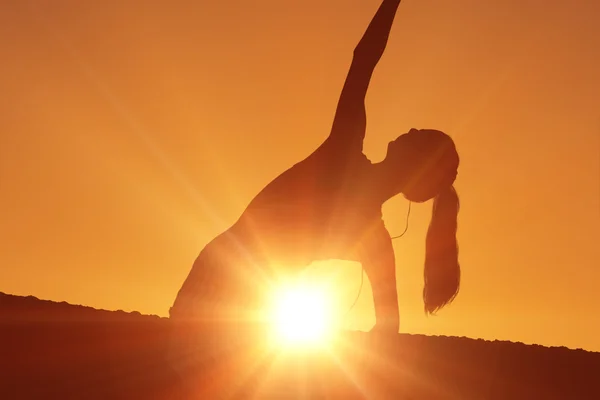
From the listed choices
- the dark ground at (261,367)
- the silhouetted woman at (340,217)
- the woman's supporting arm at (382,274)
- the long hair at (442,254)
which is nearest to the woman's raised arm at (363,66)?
the silhouetted woman at (340,217)

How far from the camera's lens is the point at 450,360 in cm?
214

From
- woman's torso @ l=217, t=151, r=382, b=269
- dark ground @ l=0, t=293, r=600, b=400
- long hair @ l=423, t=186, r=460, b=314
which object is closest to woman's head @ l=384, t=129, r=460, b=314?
long hair @ l=423, t=186, r=460, b=314

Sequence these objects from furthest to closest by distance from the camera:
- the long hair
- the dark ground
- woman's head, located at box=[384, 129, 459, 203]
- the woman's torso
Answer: the long hair → woman's head, located at box=[384, 129, 459, 203] → the woman's torso → the dark ground

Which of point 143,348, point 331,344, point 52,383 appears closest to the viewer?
point 52,383

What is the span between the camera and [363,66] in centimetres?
595

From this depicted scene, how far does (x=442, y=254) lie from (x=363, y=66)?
1753mm

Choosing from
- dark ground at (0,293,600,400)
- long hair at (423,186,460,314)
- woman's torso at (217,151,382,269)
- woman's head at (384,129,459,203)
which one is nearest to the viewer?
dark ground at (0,293,600,400)

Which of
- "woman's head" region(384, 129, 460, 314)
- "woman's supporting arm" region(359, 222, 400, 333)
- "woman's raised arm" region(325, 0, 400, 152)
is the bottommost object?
"woman's supporting arm" region(359, 222, 400, 333)

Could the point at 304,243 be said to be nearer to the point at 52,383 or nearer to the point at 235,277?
the point at 235,277

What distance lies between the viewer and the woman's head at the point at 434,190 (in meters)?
5.79

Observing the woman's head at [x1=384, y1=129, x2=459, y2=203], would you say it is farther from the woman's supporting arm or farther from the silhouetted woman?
the woman's supporting arm

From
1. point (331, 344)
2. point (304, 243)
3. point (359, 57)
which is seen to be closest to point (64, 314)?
point (331, 344)

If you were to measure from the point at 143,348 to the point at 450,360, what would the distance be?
35.7 inches

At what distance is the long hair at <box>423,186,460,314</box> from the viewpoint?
19.7ft
